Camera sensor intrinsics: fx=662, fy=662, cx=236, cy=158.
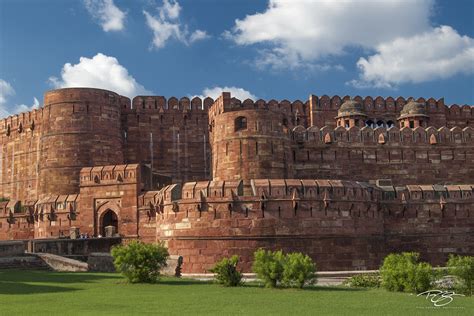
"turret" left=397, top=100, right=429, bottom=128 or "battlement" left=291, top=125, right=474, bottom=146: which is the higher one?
"turret" left=397, top=100, right=429, bottom=128

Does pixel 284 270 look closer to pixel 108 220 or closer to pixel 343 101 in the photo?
pixel 108 220

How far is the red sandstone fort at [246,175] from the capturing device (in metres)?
22.3

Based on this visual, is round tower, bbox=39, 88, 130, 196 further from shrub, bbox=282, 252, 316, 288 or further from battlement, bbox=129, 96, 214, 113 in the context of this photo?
shrub, bbox=282, 252, 316, 288

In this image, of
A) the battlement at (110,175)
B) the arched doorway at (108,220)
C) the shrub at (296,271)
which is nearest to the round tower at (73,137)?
the battlement at (110,175)

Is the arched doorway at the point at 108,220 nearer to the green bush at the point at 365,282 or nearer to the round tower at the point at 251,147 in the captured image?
the round tower at the point at 251,147

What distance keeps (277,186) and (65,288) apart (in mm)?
9342

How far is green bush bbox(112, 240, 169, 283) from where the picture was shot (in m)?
16.3

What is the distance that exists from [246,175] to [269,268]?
986cm

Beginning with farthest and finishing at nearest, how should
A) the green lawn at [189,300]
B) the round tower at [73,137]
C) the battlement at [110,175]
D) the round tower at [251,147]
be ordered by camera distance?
the round tower at [73,137], the battlement at [110,175], the round tower at [251,147], the green lawn at [189,300]

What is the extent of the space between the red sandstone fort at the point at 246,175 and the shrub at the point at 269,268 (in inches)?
217

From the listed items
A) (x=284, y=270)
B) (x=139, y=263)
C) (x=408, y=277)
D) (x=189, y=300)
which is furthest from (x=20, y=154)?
(x=408, y=277)

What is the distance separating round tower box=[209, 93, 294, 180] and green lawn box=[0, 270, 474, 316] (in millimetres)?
9585

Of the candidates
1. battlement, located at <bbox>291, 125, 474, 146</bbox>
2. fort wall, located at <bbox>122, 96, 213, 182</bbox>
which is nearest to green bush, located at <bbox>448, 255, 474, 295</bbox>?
battlement, located at <bbox>291, 125, 474, 146</bbox>

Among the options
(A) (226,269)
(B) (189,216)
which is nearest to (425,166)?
(B) (189,216)
